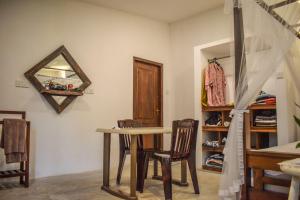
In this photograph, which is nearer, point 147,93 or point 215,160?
point 215,160

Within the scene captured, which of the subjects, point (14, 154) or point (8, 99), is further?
point (8, 99)

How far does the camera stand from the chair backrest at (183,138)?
9.41 ft

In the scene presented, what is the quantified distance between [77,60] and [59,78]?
1.43 feet

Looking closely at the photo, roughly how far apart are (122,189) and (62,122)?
4.98 feet

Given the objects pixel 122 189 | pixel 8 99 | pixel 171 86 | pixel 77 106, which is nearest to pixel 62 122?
pixel 77 106

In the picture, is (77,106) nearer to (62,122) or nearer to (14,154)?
(62,122)

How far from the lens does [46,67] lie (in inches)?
158

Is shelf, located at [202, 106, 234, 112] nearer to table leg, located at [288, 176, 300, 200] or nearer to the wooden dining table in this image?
the wooden dining table

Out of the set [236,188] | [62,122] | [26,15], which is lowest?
[236,188]

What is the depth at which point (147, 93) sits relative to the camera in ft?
17.7

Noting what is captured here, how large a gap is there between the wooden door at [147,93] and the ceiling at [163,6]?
88 cm

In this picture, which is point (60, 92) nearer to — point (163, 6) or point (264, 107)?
point (163, 6)

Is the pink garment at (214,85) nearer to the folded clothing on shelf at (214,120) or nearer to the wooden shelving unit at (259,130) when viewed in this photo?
the folded clothing on shelf at (214,120)

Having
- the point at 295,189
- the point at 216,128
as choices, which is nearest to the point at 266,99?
the point at 216,128
